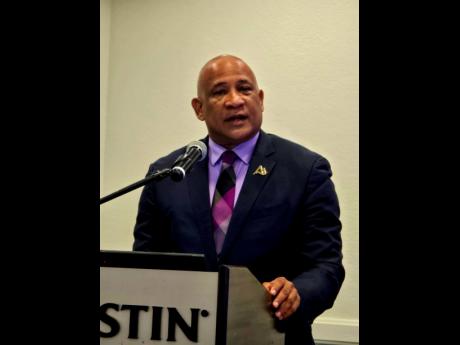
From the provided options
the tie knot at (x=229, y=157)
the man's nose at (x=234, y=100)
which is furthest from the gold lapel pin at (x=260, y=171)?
the man's nose at (x=234, y=100)

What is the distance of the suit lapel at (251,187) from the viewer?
141 cm

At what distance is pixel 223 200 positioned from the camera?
150cm

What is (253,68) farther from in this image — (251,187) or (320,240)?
(320,240)

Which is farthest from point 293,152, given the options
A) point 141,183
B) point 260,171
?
point 141,183

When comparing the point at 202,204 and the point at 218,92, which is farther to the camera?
the point at 218,92

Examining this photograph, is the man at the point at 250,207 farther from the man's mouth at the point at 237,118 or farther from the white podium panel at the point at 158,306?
the white podium panel at the point at 158,306

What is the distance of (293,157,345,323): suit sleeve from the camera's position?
1.26 meters

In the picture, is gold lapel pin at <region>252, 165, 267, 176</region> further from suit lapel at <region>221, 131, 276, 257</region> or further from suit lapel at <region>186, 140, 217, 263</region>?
suit lapel at <region>186, 140, 217, 263</region>

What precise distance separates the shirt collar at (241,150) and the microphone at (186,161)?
400mm

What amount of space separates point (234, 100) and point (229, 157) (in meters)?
0.18

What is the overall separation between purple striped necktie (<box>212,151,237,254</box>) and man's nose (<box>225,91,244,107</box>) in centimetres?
15
